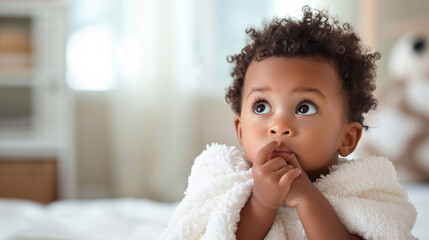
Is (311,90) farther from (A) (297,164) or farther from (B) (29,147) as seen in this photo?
(B) (29,147)

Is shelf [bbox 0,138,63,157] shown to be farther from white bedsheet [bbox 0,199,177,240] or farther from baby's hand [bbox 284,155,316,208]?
baby's hand [bbox 284,155,316,208]

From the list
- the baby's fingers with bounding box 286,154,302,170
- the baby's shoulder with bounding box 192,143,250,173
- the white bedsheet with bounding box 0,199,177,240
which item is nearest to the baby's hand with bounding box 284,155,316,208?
the baby's fingers with bounding box 286,154,302,170

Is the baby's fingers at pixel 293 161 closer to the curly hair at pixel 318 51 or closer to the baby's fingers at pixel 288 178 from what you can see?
the baby's fingers at pixel 288 178

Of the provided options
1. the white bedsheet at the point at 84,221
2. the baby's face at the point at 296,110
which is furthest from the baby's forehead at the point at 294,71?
the white bedsheet at the point at 84,221

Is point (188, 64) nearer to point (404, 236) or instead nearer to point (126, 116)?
point (126, 116)

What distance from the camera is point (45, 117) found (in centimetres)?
261

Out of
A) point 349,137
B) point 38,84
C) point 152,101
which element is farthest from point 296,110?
point 152,101

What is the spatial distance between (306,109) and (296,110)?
1 centimetres

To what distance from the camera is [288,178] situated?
0.62 meters

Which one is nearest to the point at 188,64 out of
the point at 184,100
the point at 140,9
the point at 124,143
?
the point at 184,100

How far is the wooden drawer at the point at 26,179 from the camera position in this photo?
95.9 inches

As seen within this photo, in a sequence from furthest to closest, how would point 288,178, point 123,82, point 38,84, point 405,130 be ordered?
point 123,82 → point 38,84 → point 405,130 → point 288,178

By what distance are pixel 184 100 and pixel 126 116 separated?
0.36 m

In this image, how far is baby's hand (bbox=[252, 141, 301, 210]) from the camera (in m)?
0.62
